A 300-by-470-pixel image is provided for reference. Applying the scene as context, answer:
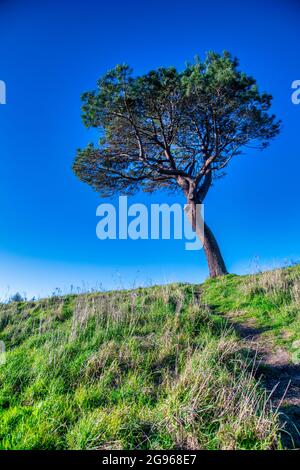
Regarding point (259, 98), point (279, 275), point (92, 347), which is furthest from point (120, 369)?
point (259, 98)

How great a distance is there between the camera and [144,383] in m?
3.57

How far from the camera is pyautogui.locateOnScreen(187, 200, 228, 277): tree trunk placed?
12.4 m

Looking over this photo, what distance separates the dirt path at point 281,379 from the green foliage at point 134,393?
0.21 metres

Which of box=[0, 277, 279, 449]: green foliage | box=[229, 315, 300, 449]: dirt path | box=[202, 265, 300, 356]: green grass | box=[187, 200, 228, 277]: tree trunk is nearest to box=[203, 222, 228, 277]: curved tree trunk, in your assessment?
box=[187, 200, 228, 277]: tree trunk

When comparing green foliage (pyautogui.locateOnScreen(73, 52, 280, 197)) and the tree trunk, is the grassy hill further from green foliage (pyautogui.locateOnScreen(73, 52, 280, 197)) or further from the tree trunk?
green foliage (pyautogui.locateOnScreen(73, 52, 280, 197))

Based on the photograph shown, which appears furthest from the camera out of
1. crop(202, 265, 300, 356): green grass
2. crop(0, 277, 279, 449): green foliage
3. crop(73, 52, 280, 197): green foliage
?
crop(73, 52, 280, 197): green foliage

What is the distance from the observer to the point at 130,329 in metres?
5.78

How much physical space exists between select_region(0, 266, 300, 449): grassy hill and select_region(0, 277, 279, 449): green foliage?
0.04 feet

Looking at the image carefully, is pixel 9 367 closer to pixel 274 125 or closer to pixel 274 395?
pixel 274 395

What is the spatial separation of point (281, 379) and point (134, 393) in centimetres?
205

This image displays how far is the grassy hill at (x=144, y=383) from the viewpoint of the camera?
8.35 ft

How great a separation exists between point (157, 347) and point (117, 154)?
36.7 feet

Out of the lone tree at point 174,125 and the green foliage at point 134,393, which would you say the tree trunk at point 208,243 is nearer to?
the lone tree at point 174,125

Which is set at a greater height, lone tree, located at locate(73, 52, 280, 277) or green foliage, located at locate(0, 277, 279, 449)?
lone tree, located at locate(73, 52, 280, 277)
